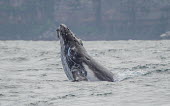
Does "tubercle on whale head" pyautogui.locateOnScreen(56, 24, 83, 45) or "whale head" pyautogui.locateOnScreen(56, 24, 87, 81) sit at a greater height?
"tubercle on whale head" pyautogui.locateOnScreen(56, 24, 83, 45)

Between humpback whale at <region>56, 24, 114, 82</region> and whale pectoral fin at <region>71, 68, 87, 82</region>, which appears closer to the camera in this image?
whale pectoral fin at <region>71, 68, 87, 82</region>

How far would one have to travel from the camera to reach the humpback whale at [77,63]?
11688 millimetres

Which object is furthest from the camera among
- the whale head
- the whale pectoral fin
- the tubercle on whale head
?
the tubercle on whale head

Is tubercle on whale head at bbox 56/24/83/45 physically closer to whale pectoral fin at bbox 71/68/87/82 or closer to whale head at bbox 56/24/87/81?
whale head at bbox 56/24/87/81

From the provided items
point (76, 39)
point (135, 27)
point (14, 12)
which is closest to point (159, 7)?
point (135, 27)

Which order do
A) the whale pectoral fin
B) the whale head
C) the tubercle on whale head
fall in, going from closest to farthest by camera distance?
the whale pectoral fin
the whale head
the tubercle on whale head

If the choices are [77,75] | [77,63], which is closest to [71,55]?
[77,63]

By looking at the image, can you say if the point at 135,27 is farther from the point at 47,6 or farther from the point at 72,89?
the point at 72,89

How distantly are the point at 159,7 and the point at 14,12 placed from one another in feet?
106

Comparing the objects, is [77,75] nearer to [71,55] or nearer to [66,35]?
[71,55]

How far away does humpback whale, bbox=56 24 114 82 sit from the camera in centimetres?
1169

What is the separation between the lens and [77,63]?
11.8 metres

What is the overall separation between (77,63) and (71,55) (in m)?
0.27

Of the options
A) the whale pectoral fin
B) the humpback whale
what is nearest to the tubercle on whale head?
the humpback whale
